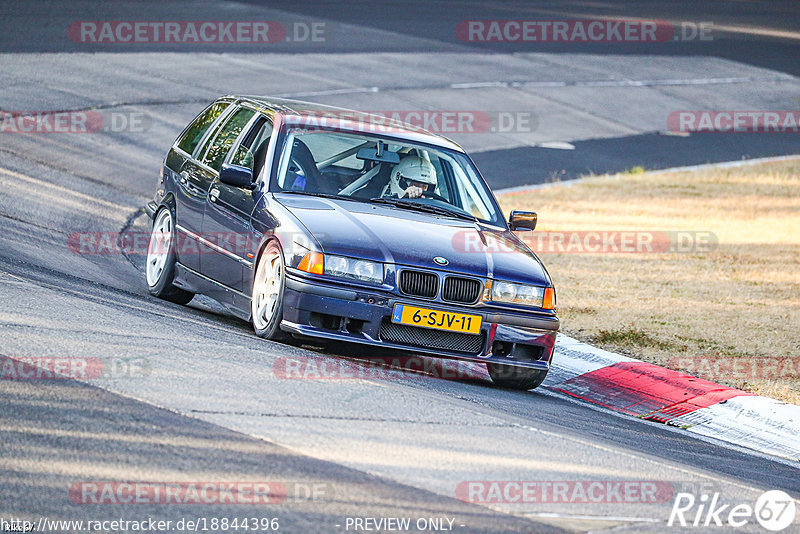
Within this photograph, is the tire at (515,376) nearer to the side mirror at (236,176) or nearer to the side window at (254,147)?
the side mirror at (236,176)

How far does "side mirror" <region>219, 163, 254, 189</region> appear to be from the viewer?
8773mm

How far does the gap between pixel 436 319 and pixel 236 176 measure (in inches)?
75.3

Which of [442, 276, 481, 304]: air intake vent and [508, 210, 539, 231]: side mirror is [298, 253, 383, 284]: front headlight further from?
[508, 210, 539, 231]: side mirror

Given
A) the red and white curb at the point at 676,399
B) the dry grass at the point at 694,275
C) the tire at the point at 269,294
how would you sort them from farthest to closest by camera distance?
the dry grass at the point at 694,275 < the red and white curb at the point at 676,399 < the tire at the point at 269,294

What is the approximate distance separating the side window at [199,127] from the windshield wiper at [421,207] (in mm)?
2181

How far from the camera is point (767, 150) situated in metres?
24.0

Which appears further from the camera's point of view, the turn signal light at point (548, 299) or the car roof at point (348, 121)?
the car roof at point (348, 121)

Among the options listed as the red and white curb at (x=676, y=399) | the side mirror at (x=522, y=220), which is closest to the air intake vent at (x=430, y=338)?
the red and white curb at (x=676, y=399)

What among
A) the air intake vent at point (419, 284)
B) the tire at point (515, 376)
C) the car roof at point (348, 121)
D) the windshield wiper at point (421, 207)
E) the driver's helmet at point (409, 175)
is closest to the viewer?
the air intake vent at point (419, 284)

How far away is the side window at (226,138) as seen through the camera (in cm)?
982

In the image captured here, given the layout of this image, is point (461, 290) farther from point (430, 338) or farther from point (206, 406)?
point (206, 406)

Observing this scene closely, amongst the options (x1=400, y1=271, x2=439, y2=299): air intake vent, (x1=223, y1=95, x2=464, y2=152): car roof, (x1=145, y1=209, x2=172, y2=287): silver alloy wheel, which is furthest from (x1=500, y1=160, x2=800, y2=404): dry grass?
(x1=145, y1=209, x2=172, y2=287): silver alloy wheel

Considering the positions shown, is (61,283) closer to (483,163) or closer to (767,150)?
(483,163)

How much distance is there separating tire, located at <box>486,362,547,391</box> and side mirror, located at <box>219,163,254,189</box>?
2.16 metres
